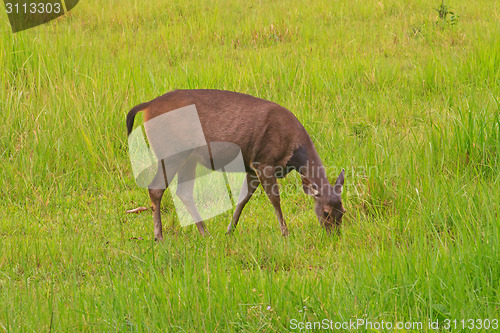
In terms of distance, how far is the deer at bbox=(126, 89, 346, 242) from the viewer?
5.11 metres

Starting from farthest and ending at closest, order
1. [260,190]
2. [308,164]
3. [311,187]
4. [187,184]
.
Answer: [260,190] → [187,184] → [308,164] → [311,187]

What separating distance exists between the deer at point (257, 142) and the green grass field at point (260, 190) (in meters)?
0.22

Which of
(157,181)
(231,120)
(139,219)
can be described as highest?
(231,120)

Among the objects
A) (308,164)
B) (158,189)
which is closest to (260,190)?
(308,164)

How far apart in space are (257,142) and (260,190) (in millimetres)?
1011

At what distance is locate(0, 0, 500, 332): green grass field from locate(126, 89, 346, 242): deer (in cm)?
22

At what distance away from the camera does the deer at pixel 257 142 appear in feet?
16.8

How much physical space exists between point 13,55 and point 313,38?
181 inches

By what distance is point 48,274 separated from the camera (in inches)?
171

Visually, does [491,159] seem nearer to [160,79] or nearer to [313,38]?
[160,79]

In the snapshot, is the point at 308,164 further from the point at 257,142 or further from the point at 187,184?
the point at 187,184

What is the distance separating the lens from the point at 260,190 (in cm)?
616

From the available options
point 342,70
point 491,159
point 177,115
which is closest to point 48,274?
point 177,115

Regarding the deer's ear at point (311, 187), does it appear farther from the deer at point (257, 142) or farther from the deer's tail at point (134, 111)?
the deer's tail at point (134, 111)
